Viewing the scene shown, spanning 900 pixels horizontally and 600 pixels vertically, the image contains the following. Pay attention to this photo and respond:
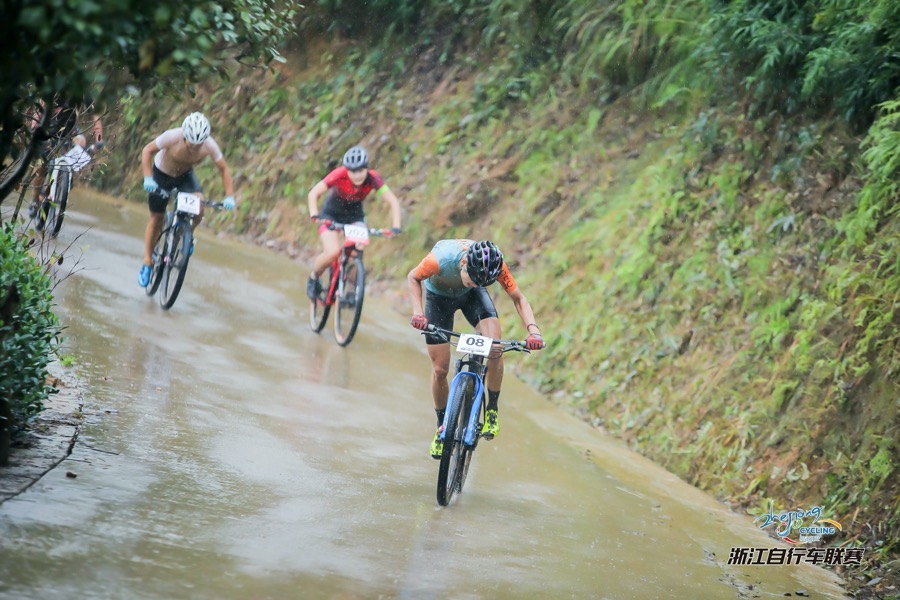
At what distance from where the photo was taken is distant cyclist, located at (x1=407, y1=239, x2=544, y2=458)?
324 inches

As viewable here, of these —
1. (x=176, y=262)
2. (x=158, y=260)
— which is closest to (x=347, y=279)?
(x=176, y=262)

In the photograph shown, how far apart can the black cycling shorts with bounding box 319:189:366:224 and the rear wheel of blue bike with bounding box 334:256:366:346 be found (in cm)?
68

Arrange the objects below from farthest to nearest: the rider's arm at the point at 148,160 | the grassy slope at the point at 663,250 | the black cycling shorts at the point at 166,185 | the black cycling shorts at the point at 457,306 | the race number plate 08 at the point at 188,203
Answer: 1. the black cycling shorts at the point at 166,185
2. the race number plate 08 at the point at 188,203
3. the rider's arm at the point at 148,160
4. the grassy slope at the point at 663,250
5. the black cycling shorts at the point at 457,306

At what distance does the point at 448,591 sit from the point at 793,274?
7.12m

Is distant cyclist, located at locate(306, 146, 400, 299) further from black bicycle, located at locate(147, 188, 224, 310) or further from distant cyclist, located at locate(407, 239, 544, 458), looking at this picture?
distant cyclist, located at locate(407, 239, 544, 458)

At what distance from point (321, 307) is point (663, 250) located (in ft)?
15.2

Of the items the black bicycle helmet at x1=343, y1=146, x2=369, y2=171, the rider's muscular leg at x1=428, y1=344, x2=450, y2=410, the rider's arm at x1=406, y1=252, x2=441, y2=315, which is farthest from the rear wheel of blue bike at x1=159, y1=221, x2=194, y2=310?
the rider's muscular leg at x1=428, y1=344, x2=450, y2=410

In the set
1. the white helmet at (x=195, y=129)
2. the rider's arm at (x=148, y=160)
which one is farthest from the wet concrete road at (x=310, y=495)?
the white helmet at (x=195, y=129)

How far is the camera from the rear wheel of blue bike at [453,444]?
7.86 meters

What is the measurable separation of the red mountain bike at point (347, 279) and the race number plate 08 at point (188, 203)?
163 cm

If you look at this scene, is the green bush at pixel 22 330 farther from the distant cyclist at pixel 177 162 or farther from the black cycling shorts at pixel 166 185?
the black cycling shorts at pixel 166 185

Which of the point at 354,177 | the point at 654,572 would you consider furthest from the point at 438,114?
the point at 654,572

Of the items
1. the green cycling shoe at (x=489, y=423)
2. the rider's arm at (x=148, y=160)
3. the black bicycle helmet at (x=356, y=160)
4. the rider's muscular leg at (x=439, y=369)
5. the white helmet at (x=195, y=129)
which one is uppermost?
the black bicycle helmet at (x=356, y=160)

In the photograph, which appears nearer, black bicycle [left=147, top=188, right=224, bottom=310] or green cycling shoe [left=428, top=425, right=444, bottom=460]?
green cycling shoe [left=428, top=425, right=444, bottom=460]
